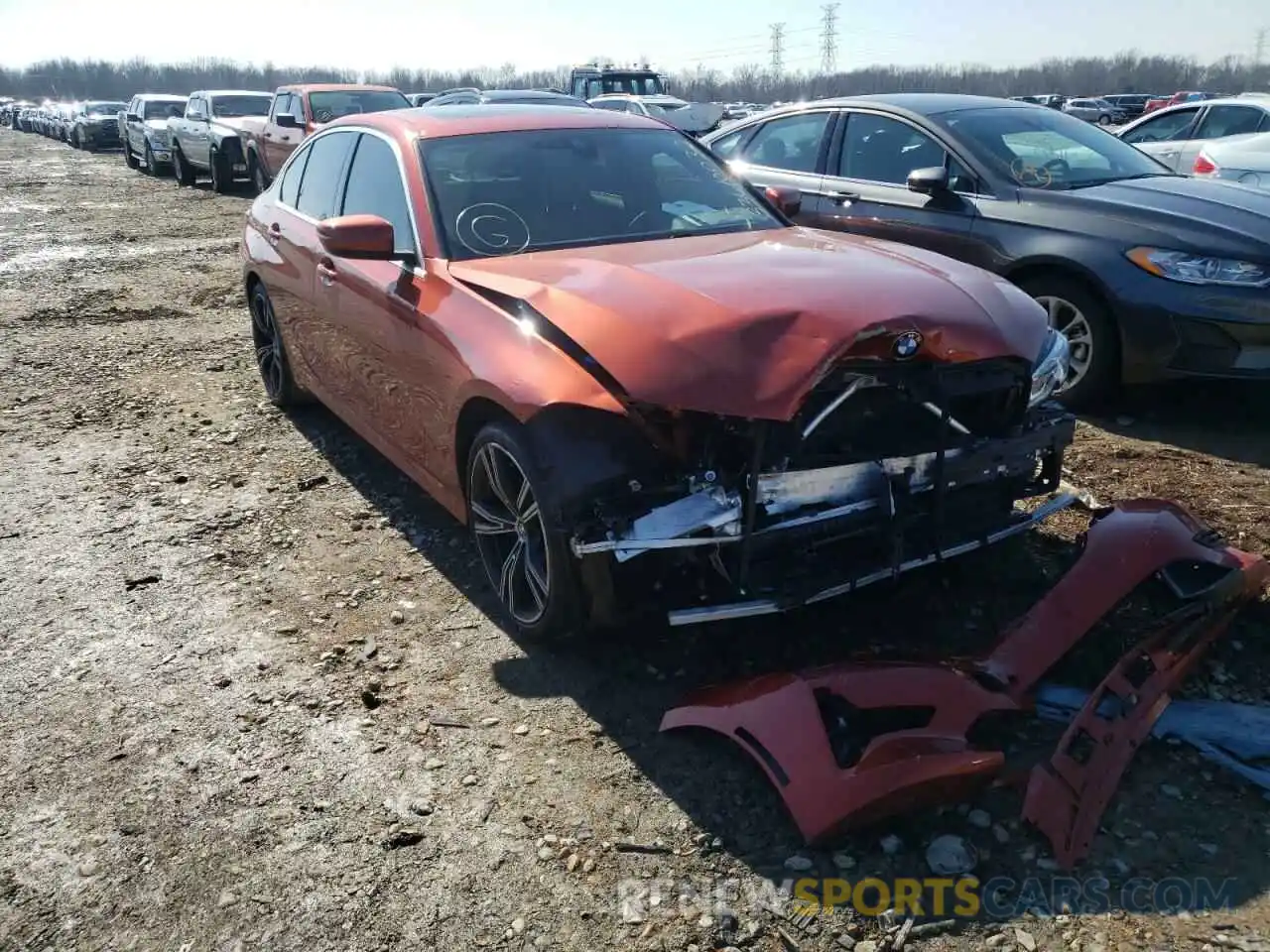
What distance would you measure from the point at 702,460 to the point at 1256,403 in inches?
159

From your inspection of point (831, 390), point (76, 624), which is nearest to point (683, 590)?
point (831, 390)

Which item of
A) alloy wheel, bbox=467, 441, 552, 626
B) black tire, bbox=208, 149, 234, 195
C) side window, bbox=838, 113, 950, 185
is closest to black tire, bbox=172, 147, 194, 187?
black tire, bbox=208, 149, 234, 195

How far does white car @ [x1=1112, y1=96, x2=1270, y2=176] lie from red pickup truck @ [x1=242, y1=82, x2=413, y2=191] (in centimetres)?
971

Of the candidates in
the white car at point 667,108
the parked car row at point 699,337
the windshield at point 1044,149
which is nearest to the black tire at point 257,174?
the white car at point 667,108

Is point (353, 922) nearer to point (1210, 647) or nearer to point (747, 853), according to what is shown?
point (747, 853)

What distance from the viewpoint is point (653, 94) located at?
2495cm

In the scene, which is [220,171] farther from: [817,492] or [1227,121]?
[817,492]

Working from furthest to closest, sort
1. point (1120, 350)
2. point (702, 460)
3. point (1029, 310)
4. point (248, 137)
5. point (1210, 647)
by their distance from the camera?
1. point (248, 137)
2. point (1120, 350)
3. point (1029, 310)
4. point (1210, 647)
5. point (702, 460)

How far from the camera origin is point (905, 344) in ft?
9.49

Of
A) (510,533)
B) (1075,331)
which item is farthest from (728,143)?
(510,533)

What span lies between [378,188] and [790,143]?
3.50 m

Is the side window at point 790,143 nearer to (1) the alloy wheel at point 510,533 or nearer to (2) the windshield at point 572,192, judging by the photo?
(2) the windshield at point 572,192

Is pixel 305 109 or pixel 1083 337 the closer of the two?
pixel 1083 337

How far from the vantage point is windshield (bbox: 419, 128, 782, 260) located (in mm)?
3879
